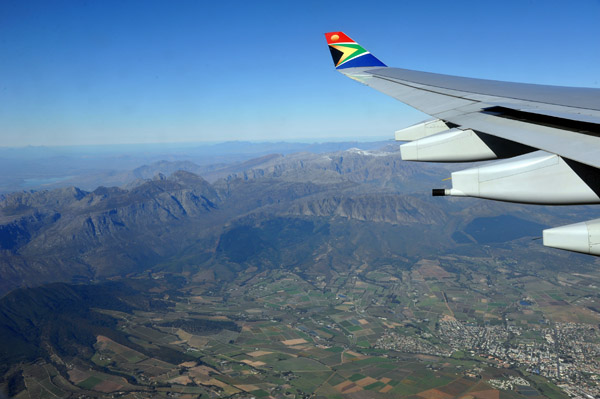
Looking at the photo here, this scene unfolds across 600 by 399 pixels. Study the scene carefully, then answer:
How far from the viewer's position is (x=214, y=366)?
7256cm

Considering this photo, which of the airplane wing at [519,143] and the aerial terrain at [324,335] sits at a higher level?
the airplane wing at [519,143]

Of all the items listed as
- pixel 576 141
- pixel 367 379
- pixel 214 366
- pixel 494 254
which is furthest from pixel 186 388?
pixel 494 254

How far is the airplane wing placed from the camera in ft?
12.4

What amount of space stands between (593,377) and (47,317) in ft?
567

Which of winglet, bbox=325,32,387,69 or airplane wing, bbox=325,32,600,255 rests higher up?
winglet, bbox=325,32,387,69

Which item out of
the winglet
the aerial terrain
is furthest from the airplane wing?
the aerial terrain

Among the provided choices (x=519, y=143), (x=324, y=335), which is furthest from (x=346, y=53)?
(x=324, y=335)

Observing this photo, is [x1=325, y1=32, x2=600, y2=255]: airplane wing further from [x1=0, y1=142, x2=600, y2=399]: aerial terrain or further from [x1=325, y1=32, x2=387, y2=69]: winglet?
[x1=0, y1=142, x2=600, y2=399]: aerial terrain

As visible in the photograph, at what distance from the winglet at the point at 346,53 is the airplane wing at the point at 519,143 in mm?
4946

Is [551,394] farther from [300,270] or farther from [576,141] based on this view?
[300,270]

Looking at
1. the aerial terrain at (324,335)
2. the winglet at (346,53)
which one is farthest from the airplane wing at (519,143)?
the aerial terrain at (324,335)

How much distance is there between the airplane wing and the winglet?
495cm

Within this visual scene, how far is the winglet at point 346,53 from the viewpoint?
→ 13281 mm

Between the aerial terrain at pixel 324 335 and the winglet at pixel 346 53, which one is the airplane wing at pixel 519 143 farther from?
the aerial terrain at pixel 324 335
